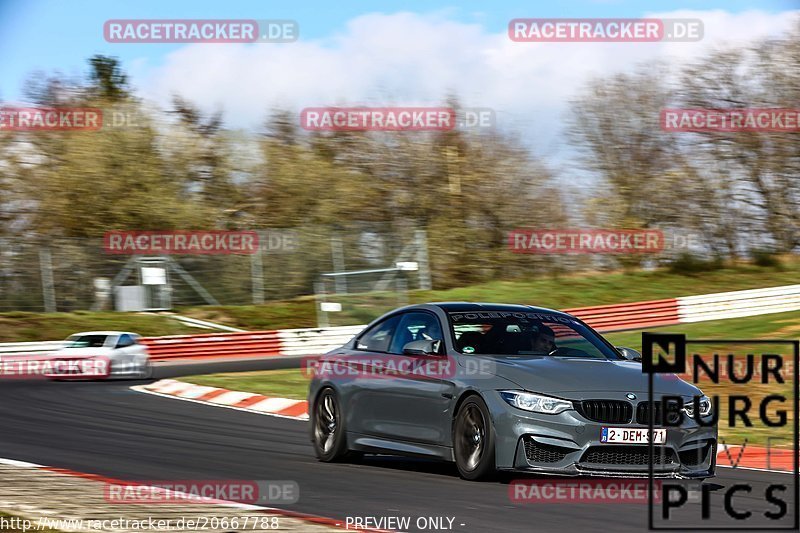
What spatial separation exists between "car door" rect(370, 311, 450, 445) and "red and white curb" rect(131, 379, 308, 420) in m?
5.81

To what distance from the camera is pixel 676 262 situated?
44469 millimetres

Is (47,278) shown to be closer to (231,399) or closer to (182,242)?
(182,242)

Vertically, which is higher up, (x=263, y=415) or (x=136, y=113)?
(x=136, y=113)

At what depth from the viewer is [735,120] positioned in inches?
1785

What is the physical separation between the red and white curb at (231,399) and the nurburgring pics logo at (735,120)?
2857 cm

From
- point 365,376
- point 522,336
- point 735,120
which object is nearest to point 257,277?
point 735,120

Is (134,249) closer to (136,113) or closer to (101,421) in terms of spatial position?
(136,113)

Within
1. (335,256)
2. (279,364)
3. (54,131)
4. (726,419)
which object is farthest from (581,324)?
(54,131)

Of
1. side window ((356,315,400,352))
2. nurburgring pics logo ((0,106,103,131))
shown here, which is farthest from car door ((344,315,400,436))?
nurburgring pics logo ((0,106,103,131))

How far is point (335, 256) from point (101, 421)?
80.7ft

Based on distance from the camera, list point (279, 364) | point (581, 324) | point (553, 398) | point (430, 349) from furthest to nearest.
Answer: point (279, 364), point (581, 324), point (430, 349), point (553, 398)

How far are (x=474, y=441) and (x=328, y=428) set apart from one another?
86.9 inches

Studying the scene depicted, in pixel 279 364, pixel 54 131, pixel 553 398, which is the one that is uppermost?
pixel 54 131

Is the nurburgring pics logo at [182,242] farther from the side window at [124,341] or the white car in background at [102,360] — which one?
the white car in background at [102,360]
